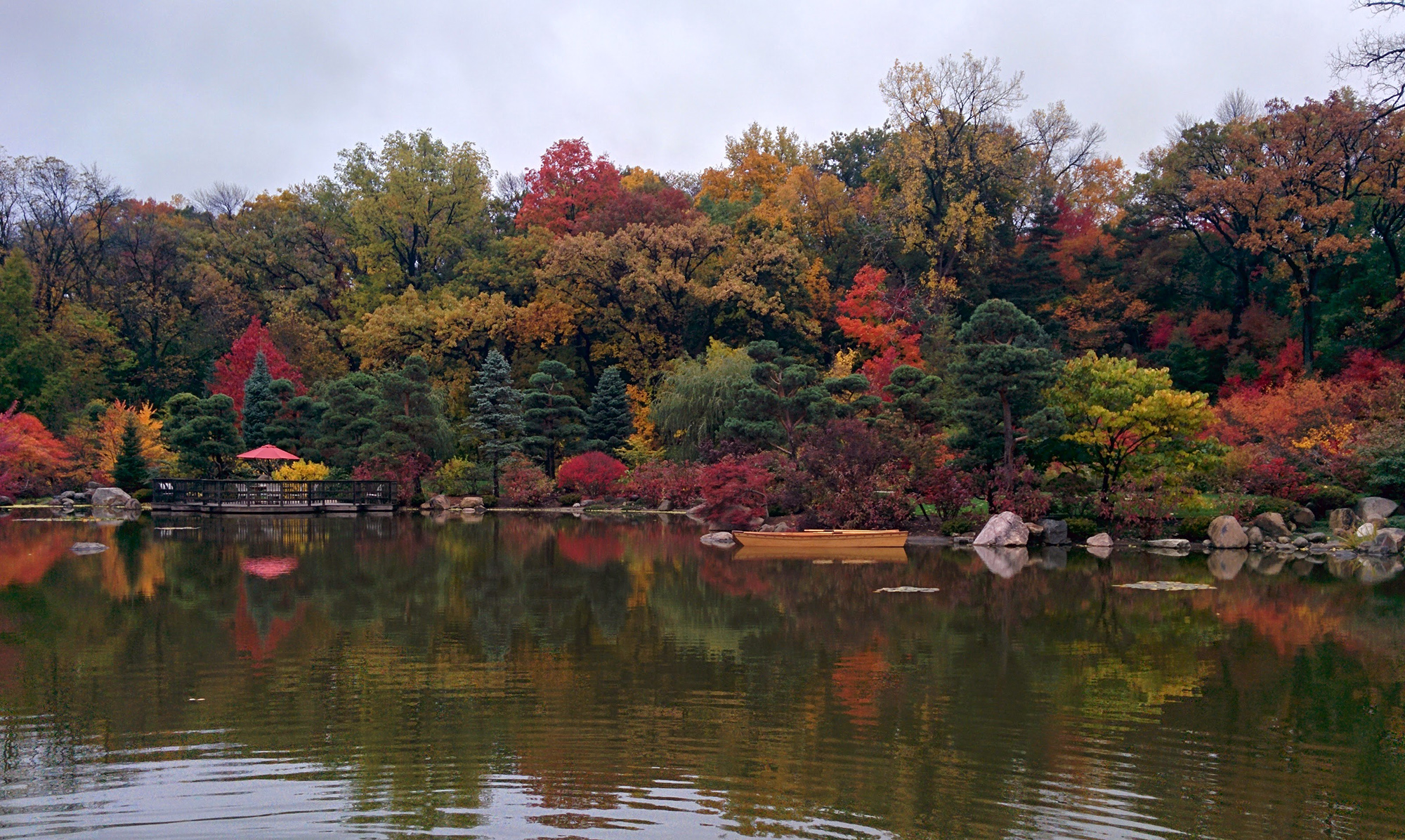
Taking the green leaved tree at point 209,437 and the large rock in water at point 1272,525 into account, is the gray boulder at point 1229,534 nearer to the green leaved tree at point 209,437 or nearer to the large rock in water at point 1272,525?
the large rock in water at point 1272,525

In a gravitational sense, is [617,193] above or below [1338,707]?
above

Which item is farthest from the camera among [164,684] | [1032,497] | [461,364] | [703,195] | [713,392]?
[703,195]

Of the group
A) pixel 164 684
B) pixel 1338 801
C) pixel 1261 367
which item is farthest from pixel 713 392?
pixel 1338 801

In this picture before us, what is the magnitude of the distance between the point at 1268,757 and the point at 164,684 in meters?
9.34

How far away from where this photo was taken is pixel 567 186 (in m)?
43.3

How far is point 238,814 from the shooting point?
20.2 feet

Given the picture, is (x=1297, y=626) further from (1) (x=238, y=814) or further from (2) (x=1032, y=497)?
(1) (x=238, y=814)

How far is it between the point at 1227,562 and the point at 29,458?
114ft

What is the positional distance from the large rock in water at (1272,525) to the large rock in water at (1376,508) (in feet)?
5.07

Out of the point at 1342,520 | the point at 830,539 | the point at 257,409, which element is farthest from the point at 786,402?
the point at 257,409

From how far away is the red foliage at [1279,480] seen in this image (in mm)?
23203

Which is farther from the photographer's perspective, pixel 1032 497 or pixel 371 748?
pixel 1032 497

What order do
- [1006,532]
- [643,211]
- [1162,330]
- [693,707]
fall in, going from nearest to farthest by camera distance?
[693,707]
[1006,532]
[1162,330]
[643,211]

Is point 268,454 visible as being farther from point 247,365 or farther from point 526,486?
point 247,365
